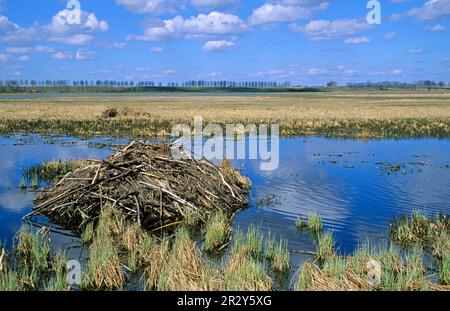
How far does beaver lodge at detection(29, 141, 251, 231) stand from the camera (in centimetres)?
1396

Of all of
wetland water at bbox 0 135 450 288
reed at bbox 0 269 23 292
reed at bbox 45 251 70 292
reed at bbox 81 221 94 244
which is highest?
reed at bbox 0 269 23 292

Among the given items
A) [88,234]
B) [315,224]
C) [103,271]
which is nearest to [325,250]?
[315,224]

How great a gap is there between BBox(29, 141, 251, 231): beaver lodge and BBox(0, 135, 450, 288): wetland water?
99 cm

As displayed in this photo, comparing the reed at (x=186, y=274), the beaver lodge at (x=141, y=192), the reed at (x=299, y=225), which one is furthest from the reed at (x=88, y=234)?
the reed at (x=299, y=225)

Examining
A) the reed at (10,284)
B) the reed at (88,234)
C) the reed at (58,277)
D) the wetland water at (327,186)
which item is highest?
the reed at (10,284)

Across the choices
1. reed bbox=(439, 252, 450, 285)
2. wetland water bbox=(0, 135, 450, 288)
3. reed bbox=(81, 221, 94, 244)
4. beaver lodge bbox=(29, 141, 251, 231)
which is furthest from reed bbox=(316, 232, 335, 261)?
reed bbox=(81, 221, 94, 244)

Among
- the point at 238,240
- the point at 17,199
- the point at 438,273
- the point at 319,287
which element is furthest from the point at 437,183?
the point at 17,199

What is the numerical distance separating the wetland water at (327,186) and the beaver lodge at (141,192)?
0.99 meters

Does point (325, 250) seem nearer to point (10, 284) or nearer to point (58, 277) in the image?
point (58, 277)

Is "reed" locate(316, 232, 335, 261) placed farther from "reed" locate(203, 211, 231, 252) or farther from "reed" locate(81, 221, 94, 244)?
"reed" locate(81, 221, 94, 244)

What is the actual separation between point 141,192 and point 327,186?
8.37 m

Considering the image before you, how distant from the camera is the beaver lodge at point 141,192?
45.8ft

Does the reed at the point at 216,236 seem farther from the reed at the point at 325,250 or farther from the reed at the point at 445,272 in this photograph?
the reed at the point at 445,272
